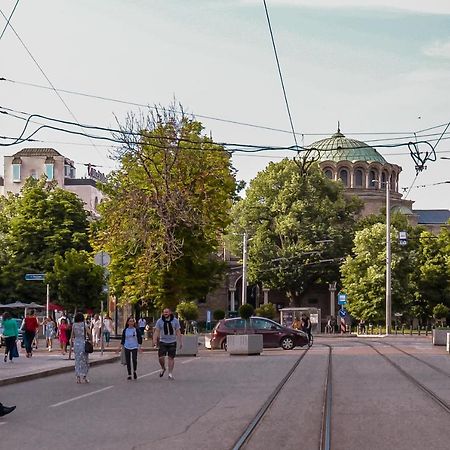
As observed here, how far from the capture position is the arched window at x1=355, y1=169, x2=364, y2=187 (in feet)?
354

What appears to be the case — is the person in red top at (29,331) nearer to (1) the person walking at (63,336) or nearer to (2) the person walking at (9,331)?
(1) the person walking at (63,336)

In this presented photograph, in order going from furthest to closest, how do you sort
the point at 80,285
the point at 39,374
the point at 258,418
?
the point at 80,285, the point at 39,374, the point at 258,418

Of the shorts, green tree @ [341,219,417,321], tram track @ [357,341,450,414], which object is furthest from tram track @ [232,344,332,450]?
green tree @ [341,219,417,321]

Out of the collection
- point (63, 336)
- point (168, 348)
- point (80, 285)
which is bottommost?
point (63, 336)

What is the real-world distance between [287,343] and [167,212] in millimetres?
8047

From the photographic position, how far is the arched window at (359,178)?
108 meters

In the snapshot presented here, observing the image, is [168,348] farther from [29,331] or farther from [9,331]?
[29,331]

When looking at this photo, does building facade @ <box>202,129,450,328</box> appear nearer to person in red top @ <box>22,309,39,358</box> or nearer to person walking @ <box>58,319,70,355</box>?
person walking @ <box>58,319,70,355</box>

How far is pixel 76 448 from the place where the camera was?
36.9ft

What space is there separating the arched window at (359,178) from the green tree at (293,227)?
19572 mm

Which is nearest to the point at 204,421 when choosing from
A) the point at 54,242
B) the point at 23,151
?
the point at 54,242

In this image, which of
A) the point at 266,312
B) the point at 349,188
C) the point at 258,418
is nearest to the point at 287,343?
the point at 266,312

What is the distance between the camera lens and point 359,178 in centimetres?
10825

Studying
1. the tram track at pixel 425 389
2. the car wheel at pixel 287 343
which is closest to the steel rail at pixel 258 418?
the tram track at pixel 425 389
